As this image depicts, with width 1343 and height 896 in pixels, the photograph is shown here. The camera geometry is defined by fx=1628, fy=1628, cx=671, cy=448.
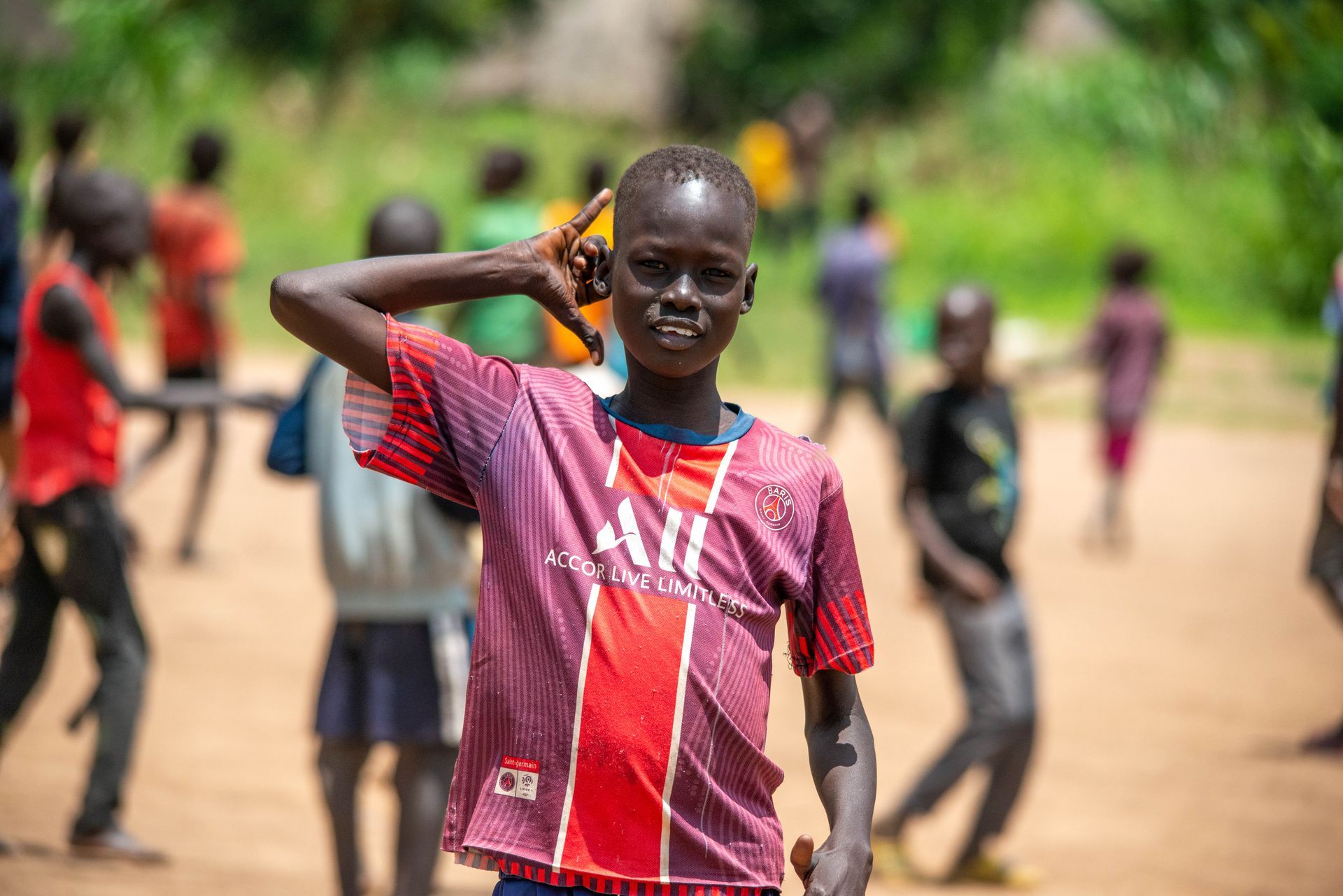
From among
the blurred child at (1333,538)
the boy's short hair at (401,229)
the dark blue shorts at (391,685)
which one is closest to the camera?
the dark blue shorts at (391,685)

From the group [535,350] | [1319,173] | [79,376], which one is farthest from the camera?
[1319,173]

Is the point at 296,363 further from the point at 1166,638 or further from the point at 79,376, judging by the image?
the point at 79,376

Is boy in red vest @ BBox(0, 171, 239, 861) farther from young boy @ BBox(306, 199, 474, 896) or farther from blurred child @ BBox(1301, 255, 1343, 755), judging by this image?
blurred child @ BBox(1301, 255, 1343, 755)

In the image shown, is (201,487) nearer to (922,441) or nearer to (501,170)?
(501,170)

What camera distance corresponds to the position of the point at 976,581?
5.34m

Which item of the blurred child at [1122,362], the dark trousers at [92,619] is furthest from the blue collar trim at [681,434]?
the blurred child at [1122,362]

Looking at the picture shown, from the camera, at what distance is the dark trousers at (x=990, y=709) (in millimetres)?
5359

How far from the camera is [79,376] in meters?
4.97

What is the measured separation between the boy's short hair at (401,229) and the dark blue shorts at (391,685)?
1.00m

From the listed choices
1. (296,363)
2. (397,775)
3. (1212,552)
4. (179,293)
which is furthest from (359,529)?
(296,363)

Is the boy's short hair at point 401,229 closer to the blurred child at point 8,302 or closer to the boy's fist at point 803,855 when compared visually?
the boy's fist at point 803,855

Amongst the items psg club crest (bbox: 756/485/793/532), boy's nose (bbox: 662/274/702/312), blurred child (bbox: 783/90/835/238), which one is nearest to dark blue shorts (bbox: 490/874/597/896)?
psg club crest (bbox: 756/485/793/532)

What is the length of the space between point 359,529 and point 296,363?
10654mm

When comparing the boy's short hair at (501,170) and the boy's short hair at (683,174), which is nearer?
the boy's short hair at (683,174)
